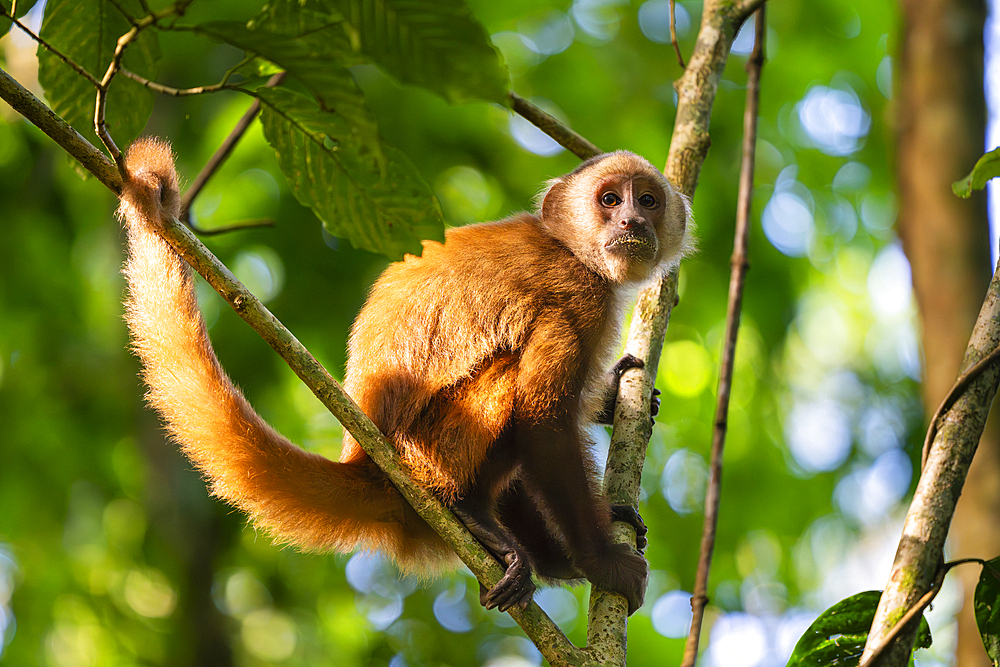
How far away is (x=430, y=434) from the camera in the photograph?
150 inches

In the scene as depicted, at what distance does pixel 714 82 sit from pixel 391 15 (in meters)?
3.12

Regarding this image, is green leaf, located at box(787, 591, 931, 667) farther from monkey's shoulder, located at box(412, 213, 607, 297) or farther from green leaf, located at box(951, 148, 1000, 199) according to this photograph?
monkey's shoulder, located at box(412, 213, 607, 297)

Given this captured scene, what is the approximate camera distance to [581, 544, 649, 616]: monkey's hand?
3.47 metres

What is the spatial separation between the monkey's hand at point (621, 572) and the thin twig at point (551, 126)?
2.24 meters

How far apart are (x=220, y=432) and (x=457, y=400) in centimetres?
109

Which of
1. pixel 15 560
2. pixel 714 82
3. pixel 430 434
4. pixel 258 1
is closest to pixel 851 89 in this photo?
pixel 714 82

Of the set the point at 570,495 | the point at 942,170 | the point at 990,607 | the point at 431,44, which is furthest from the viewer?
the point at 942,170

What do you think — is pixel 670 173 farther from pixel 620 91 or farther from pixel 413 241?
pixel 620 91

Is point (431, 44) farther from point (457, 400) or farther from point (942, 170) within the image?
point (942, 170)

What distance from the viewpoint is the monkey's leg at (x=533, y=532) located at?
430 centimetres

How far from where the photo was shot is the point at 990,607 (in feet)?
8.55

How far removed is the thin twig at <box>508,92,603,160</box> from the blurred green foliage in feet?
10.1

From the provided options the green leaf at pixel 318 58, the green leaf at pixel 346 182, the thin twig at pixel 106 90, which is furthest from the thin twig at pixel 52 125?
the green leaf at pixel 318 58

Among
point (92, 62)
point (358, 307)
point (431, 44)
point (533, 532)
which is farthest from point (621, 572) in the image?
point (358, 307)
